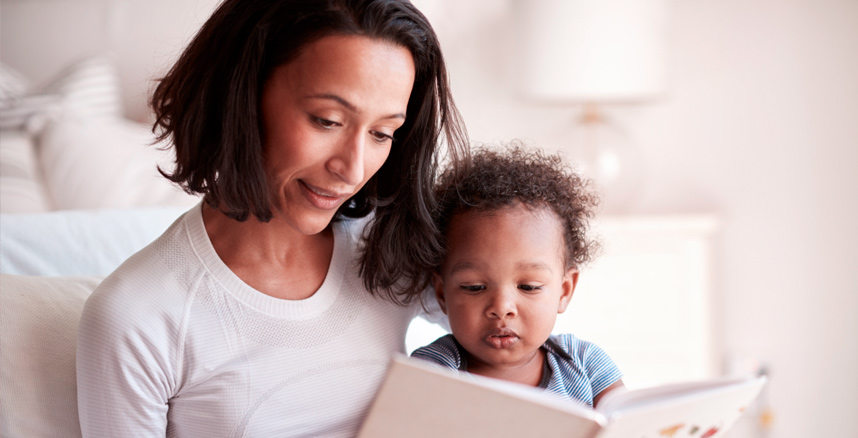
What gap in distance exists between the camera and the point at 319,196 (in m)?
1.02

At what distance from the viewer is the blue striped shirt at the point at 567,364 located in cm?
120

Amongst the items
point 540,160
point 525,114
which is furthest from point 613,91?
point 540,160

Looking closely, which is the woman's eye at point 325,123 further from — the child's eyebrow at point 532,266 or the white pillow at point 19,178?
the white pillow at point 19,178

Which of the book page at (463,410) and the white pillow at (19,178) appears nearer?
the book page at (463,410)

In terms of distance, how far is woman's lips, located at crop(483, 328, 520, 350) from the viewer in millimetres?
1149

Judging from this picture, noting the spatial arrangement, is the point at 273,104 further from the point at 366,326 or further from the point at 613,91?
the point at 613,91

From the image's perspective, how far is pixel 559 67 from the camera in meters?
2.28

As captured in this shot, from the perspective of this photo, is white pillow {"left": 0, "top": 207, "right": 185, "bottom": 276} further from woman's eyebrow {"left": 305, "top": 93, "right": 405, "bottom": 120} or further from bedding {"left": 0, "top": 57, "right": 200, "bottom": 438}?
woman's eyebrow {"left": 305, "top": 93, "right": 405, "bottom": 120}

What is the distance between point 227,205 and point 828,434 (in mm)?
2344

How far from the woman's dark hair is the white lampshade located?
121cm

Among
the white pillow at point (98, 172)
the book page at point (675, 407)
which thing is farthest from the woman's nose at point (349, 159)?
the white pillow at point (98, 172)

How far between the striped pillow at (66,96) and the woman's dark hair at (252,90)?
105 centimetres

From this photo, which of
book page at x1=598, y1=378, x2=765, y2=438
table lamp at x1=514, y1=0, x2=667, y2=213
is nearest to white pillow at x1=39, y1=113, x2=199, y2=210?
table lamp at x1=514, y1=0, x2=667, y2=213

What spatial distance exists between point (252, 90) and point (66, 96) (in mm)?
1290
